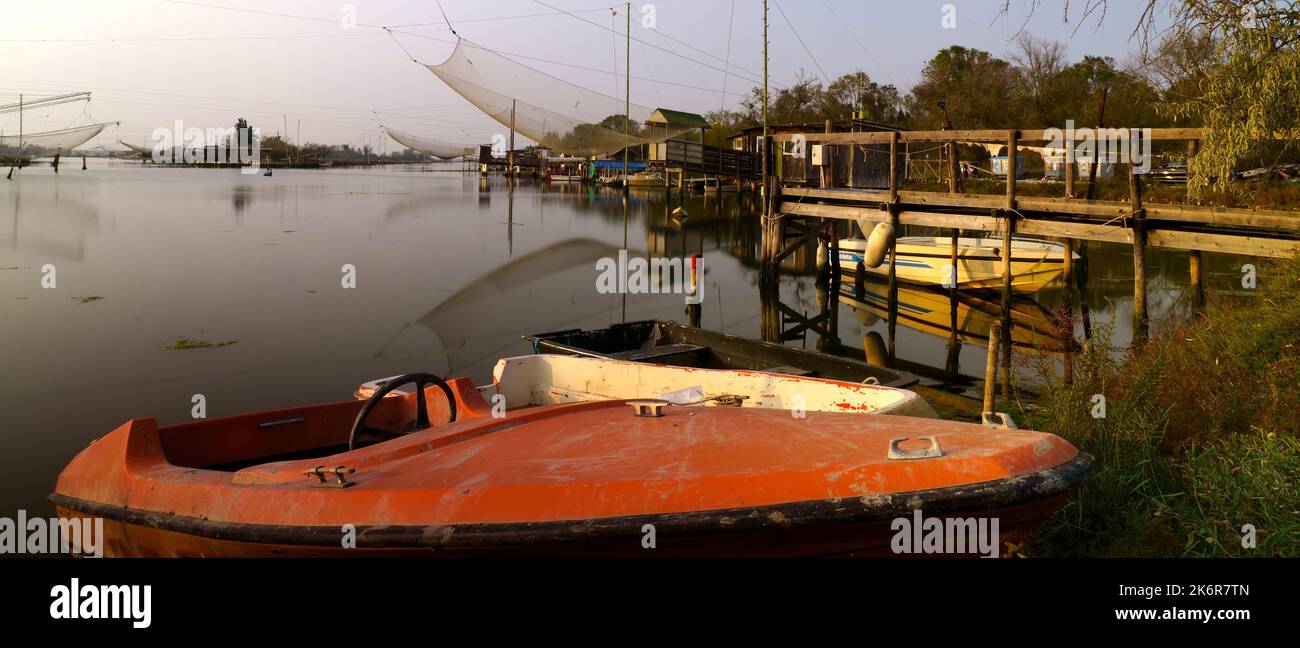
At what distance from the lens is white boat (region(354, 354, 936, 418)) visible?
8.09 m

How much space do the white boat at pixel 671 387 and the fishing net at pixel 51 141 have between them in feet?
280

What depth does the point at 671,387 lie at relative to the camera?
9023mm

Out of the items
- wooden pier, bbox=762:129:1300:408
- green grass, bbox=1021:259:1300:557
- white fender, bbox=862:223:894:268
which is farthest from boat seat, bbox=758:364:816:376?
white fender, bbox=862:223:894:268

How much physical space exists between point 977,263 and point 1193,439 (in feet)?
50.3

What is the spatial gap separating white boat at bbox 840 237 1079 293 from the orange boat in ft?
51.4

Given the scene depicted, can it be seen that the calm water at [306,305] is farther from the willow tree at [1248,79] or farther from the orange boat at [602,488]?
the willow tree at [1248,79]

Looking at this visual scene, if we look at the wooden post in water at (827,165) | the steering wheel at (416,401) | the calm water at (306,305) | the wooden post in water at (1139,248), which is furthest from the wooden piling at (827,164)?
the steering wheel at (416,401)

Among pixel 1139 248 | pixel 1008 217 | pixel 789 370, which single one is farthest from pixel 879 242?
pixel 789 370

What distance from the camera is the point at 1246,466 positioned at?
589cm

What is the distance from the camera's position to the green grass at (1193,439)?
18.6ft

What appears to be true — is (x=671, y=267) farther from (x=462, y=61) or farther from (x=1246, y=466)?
(x=1246, y=466)

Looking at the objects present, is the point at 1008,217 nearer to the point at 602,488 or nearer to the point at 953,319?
the point at 953,319

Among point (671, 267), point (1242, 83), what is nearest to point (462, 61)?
→ point (671, 267)

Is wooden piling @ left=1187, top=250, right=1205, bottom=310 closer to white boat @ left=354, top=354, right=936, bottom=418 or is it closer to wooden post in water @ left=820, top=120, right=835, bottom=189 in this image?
white boat @ left=354, top=354, right=936, bottom=418
